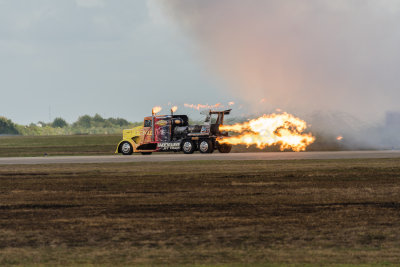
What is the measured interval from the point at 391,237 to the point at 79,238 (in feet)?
23.9

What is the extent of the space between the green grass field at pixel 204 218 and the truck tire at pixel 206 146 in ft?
40.6

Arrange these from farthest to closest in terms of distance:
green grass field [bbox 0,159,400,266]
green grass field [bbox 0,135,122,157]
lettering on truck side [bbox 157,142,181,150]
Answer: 1. green grass field [bbox 0,135,122,157]
2. lettering on truck side [bbox 157,142,181,150]
3. green grass field [bbox 0,159,400,266]

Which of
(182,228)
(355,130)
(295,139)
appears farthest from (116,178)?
(355,130)

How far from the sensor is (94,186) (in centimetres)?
2409

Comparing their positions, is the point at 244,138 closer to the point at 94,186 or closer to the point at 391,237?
the point at 94,186

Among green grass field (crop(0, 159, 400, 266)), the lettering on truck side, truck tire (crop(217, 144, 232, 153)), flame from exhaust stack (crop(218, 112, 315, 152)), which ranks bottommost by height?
green grass field (crop(0, 159, 400, 266))

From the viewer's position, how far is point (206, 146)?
4141cm

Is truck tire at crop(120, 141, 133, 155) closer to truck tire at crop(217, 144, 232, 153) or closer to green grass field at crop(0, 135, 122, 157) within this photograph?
truck tire at crop(217, 144, 232, 153)

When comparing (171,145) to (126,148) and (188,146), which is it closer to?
(188,146)

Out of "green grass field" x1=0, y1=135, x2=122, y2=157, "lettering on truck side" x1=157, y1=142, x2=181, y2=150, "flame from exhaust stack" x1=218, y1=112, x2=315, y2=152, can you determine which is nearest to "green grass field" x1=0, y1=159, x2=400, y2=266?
"lettering on truck side" x1=157, y1=142, x2=181, y2=150

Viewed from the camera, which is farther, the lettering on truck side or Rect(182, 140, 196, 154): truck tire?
the lettering on truck side

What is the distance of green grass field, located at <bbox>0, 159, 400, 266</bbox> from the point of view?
40.5 ft

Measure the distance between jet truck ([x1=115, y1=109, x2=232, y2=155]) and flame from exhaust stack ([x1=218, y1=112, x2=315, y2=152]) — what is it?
33.8 inches

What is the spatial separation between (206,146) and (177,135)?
7.97 ft
